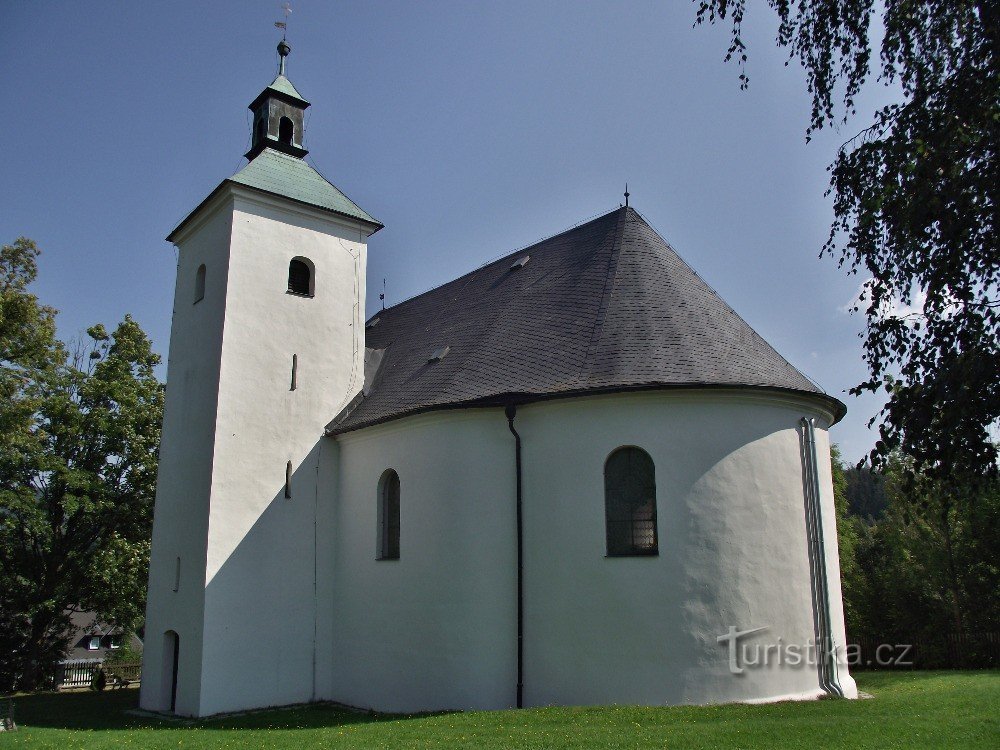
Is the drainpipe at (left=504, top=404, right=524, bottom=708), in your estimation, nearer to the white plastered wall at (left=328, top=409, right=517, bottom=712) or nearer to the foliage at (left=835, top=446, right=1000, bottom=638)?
the white plastered wall at (left=328, top=409, right=517, bottom=712)

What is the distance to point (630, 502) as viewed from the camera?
1377 cm

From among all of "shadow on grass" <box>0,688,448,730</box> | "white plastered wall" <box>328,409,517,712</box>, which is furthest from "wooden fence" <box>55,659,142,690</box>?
"white plastered wall" <box>328,409,517,712</box>

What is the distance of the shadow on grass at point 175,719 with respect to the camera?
14266 millimetres

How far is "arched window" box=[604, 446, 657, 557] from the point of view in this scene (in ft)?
44.5

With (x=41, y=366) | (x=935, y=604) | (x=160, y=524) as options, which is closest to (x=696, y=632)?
(x=160, y=524)

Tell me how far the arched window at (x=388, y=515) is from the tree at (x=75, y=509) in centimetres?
1410

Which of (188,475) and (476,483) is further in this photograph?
(188,475)

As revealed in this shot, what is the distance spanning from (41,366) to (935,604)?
31.7 metres

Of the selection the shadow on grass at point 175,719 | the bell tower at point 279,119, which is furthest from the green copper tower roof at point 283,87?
the shadow on grass at point 175,719

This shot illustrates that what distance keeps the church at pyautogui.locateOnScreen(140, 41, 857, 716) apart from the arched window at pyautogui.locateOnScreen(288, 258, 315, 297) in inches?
4.1

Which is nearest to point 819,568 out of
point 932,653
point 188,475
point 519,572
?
point 519,572

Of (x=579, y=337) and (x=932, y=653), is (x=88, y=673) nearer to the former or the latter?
(x=579, y=337)

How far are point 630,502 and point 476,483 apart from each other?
Answer: 294 centimetres

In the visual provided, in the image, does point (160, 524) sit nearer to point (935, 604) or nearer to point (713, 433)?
point (713, 433)
